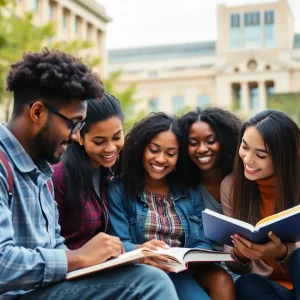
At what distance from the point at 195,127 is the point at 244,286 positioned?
0.73 m

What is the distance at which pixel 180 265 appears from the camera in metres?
1.94

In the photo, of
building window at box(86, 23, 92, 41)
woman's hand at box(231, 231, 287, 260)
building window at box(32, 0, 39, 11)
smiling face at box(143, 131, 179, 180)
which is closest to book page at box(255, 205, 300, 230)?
woman's hand at box(231, 231, 287, 260)

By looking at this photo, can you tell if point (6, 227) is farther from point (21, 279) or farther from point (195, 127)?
point (195, 127)

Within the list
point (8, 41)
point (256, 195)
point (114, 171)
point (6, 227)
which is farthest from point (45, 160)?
point (8, 41)

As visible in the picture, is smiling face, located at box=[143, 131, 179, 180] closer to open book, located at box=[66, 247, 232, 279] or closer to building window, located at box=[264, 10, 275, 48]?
open book, located at box=[66, 247, 232, 279]

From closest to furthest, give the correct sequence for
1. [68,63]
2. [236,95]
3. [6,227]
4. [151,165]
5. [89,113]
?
[6,227] < [68,63] < [89,113] < [151,165] < [236,95]

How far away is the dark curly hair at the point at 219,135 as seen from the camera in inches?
104

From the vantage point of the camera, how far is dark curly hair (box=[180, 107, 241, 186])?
8.69 feet

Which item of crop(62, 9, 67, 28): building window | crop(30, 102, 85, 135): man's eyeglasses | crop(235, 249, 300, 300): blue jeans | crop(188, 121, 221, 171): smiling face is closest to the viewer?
crop(30, 102, 85, 135): man's eyeglasses

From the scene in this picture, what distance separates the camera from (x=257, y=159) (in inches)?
91.8

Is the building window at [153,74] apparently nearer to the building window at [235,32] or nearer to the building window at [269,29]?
the building window at [235,32]

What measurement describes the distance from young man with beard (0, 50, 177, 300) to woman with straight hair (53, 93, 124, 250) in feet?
1.34

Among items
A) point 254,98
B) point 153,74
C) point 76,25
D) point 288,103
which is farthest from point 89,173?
point 254,98

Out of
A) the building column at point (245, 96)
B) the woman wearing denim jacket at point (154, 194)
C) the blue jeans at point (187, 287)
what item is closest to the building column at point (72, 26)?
the building column at point (245, 96)
